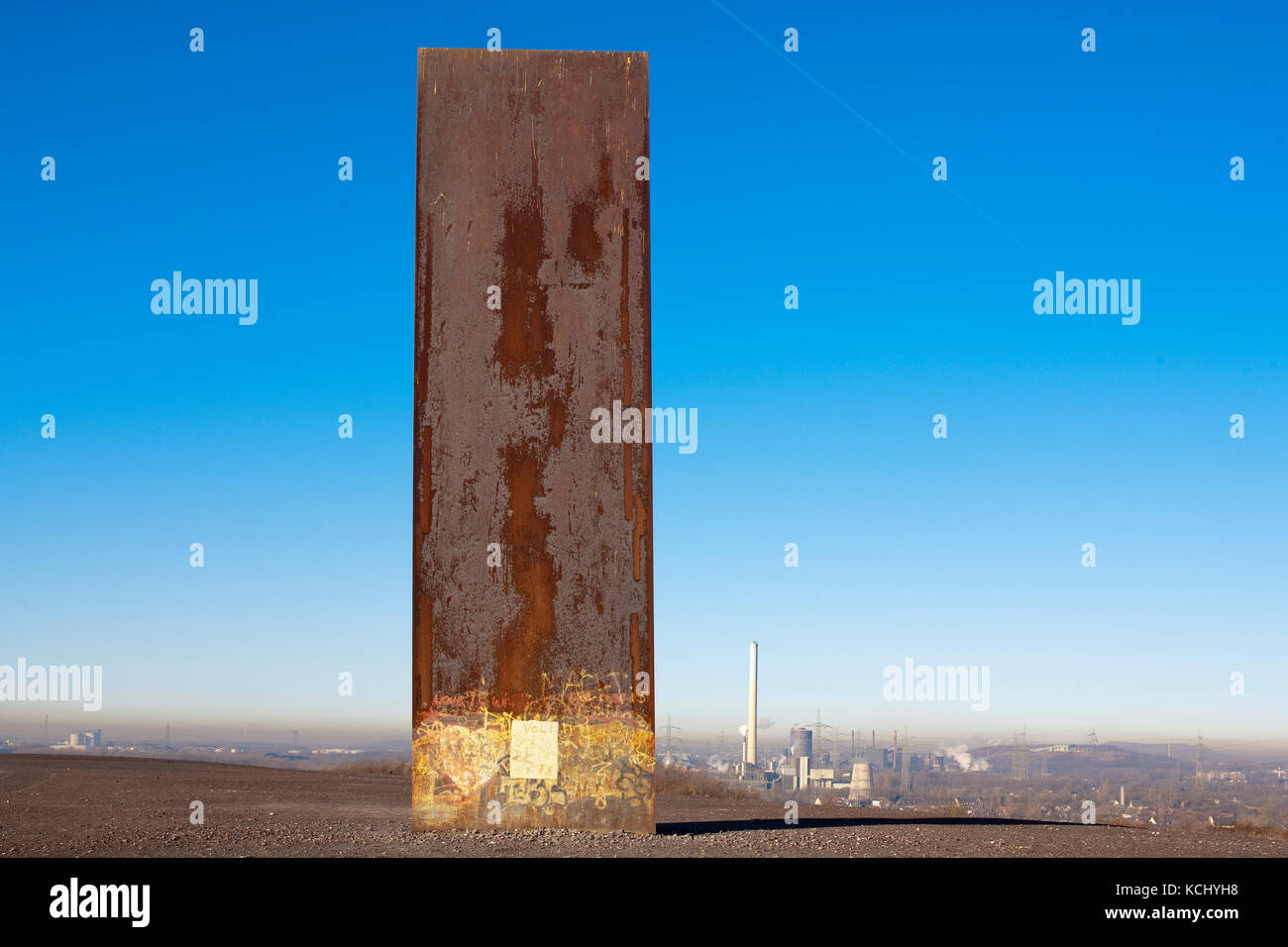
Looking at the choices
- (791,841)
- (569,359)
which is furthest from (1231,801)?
(569,359)

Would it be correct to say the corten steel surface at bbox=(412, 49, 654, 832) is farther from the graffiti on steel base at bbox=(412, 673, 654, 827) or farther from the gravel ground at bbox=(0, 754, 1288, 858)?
the gravel ground at bbox=(0, 754, 1288, 858)

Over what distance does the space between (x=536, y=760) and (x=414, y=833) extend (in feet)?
4.99

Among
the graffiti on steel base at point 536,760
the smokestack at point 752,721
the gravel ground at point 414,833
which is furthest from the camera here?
the smokestack at point 752,721

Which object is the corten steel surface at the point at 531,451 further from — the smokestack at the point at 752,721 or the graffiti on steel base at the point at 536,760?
the smokestack at the point at 752,721

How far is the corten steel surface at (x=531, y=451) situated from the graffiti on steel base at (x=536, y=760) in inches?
0.9

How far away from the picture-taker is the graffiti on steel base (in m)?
12.4

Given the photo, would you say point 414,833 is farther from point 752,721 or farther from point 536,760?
point 752,721

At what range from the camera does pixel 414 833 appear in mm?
12273

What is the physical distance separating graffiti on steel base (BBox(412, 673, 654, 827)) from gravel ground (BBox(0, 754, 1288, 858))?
299 millimetres

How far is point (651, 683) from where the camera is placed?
41.2 ft

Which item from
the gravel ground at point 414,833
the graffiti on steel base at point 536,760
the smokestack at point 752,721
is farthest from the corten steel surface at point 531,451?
the smokestack at point 752,721

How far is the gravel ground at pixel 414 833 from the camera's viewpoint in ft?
36.7

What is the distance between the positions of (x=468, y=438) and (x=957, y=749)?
228ft
